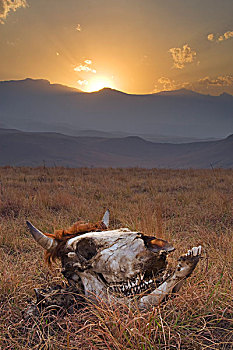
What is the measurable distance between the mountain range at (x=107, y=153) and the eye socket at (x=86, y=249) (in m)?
56.9

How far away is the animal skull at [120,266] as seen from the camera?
5.66 feet

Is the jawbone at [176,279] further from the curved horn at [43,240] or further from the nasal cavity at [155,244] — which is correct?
the curved horn at [43,240]

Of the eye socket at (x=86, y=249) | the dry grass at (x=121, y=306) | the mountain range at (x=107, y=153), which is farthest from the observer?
the mountain range at (x=107, y=153)

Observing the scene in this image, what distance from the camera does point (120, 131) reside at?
644 feet

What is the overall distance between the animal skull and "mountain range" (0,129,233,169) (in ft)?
187

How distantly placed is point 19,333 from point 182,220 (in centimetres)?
387

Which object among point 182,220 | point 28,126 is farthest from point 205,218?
point 28,126

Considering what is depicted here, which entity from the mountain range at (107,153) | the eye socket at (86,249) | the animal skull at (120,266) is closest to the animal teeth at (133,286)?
the animal skull at (120,266)

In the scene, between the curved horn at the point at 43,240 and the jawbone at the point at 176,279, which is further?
the curved horn at the point at 43,240

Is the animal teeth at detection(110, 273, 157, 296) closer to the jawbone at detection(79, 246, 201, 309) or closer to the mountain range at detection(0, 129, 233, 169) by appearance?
the jawbone at detection(79, 246, 201, 309)

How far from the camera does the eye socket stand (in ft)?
6.47

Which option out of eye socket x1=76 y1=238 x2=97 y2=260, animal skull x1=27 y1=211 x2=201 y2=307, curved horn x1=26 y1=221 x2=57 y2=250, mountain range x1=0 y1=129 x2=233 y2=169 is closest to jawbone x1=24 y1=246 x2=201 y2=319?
animal skull x1=27 y1=211 x2=201 y2=307

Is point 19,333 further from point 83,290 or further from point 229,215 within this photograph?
point 229,215

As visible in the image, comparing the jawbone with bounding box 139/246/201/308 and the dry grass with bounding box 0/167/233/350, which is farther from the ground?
the jawbone with bounding box 139/246/201/308
